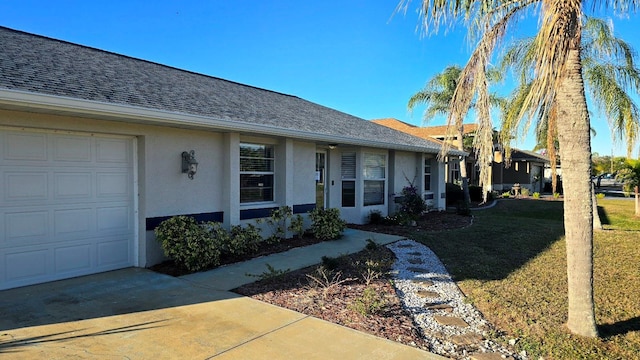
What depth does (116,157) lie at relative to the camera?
6945 mm

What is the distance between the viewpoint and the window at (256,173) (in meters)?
9.10

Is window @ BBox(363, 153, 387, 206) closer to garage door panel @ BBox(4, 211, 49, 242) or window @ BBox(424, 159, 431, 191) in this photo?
window @ BBox(424, 159, 431, 191)

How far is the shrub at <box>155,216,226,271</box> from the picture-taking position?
22.4 ft

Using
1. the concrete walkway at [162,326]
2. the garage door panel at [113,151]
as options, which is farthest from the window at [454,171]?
the concrete walkway at [162,326]

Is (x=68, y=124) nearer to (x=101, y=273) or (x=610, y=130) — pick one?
(x=101, y=273)

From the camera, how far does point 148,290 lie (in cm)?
578

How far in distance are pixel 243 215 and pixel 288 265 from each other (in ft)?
6.90

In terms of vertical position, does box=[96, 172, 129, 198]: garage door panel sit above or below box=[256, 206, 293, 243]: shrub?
above

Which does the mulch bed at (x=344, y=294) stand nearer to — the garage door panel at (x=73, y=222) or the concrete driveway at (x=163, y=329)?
the concrete driveway at (x=163, y=329)

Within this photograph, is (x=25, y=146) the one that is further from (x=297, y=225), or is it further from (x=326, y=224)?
(x=326, y=224)

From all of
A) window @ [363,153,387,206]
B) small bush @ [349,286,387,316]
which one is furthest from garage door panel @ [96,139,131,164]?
window @ [363,153,387,206]

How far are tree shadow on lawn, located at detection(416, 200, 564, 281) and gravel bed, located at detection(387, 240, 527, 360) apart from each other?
1.48 feet

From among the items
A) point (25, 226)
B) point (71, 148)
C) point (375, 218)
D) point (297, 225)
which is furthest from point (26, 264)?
point (375, 218)

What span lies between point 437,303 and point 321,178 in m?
6.83
